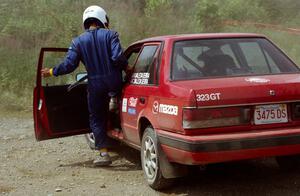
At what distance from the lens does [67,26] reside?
1612 centimetres

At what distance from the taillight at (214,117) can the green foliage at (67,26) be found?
25.8 ft

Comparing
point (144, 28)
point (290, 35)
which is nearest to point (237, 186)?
point (144, 28)

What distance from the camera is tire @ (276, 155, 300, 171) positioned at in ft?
19.0

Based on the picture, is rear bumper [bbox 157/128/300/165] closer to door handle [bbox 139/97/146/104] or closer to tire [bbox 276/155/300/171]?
door handle [bbox 139/97/146/104]

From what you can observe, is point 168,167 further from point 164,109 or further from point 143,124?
point 143,124

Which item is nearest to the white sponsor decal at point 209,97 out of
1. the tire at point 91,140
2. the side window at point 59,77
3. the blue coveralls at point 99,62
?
the blue coveralls at point 99,62

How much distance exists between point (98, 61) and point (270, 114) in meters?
2.49

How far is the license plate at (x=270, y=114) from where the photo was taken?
15.4 feet

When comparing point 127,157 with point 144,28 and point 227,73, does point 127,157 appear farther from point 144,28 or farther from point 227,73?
point 144,28

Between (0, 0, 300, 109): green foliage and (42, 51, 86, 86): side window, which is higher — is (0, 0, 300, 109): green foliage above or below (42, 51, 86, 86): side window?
above

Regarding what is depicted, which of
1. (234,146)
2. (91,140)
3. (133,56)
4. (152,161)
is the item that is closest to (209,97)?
(234,146)

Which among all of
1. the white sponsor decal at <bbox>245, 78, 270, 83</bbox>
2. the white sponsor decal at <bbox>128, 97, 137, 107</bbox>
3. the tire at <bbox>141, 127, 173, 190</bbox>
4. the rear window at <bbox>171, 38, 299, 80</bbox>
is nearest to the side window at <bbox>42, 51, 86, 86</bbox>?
the white sponsor decal at <bbox>128, 97, 137, 107</bbox>

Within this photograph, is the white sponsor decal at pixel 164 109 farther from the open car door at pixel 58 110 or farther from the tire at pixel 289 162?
the open car door at pixel 58 110

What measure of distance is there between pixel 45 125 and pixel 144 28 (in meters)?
10.1
